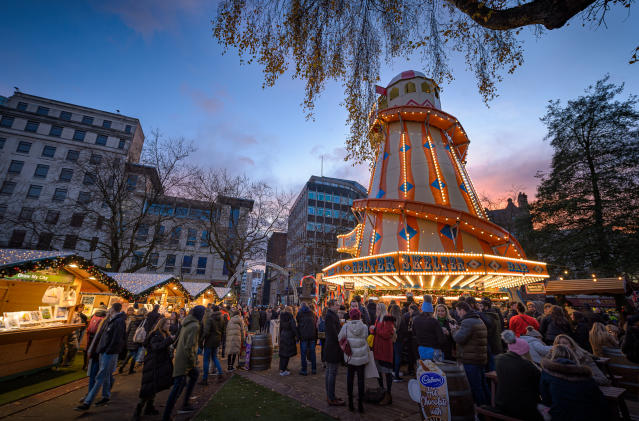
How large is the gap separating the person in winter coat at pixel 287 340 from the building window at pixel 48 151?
46.1 m

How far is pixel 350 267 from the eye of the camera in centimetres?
1483

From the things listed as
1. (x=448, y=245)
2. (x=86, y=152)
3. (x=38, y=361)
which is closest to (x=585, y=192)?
(x=448, y=245)

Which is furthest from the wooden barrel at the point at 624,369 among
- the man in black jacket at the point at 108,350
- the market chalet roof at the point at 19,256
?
the market chalet roof at the point at 19,256

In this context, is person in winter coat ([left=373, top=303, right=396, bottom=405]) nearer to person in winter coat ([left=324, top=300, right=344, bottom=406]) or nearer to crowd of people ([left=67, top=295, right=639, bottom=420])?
crowd of people ([left=67, top=295, right=639, bottom=420])

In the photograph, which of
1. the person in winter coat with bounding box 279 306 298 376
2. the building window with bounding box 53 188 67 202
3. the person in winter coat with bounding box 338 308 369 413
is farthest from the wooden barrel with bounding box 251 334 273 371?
the building window with bounding box 53 188 67 202

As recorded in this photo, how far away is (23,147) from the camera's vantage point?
35250 millimetres

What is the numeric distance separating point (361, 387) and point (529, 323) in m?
4.17

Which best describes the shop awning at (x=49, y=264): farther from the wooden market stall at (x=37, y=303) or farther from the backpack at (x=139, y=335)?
the backpack at (x=139, y=335)

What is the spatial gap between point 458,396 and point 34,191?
1926 inches

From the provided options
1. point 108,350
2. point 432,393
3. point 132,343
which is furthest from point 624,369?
point 132,343

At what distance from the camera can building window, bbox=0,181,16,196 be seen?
3273 cm

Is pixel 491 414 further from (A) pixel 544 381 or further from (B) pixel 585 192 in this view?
(B) pixel 585 192

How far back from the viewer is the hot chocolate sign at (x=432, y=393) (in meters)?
3.38

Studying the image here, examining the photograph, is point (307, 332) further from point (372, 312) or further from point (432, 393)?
point (432, 393)
